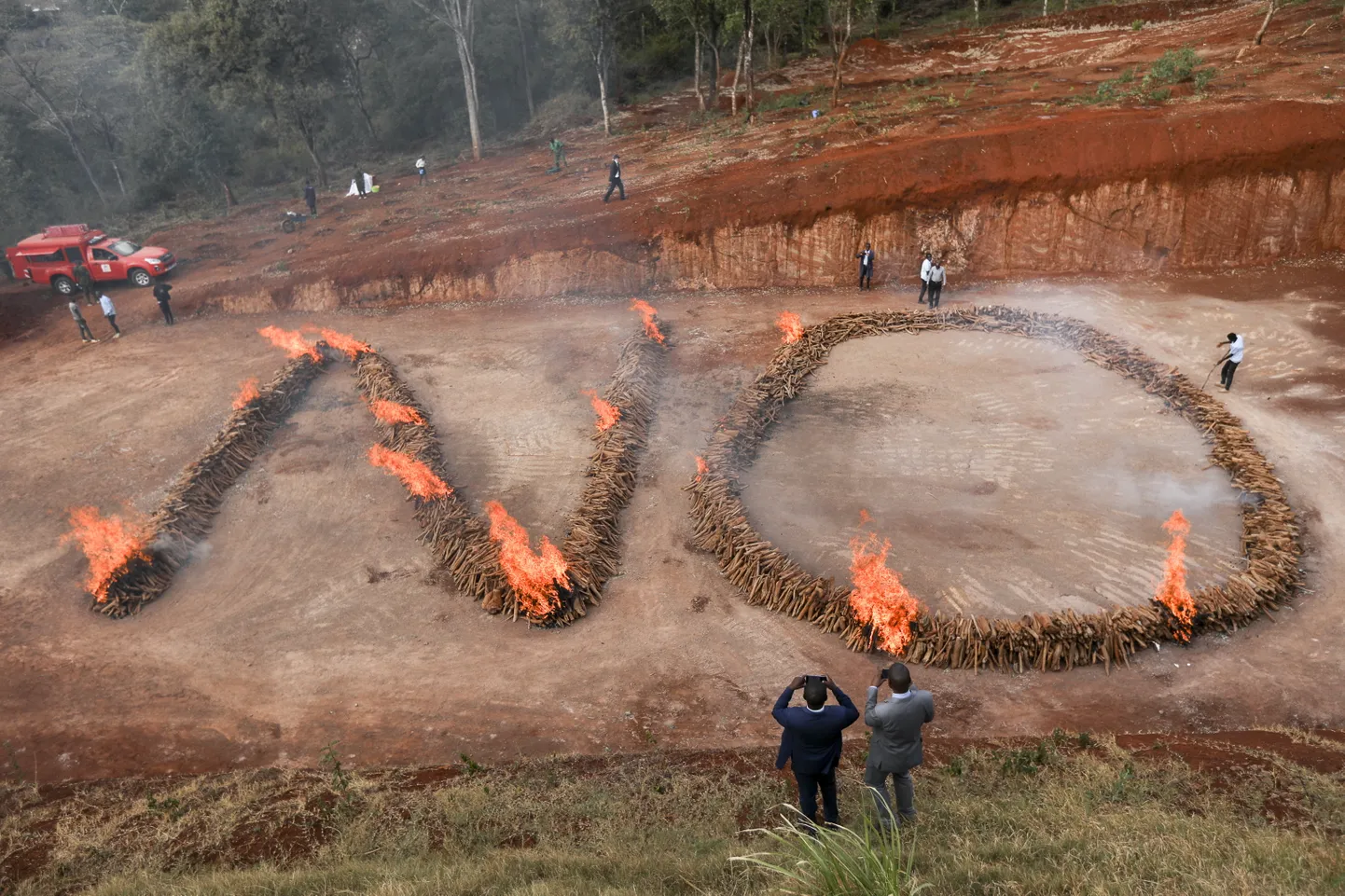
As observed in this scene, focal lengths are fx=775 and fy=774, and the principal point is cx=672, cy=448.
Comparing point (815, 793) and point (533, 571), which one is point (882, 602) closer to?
point (815, 793)

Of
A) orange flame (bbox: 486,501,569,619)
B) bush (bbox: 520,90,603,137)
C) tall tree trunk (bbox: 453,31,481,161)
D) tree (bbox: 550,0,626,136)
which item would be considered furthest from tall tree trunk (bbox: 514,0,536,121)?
orange flame (bbox: 486,501,569,619)

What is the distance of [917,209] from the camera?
22875mm

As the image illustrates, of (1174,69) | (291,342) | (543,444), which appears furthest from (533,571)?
(1174,69)

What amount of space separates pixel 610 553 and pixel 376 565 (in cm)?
386

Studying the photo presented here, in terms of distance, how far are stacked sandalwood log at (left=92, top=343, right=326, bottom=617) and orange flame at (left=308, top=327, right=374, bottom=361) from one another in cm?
106

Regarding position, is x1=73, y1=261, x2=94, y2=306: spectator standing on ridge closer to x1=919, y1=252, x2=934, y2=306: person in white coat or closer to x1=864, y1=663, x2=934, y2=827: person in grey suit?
x1=919, y1=252, x2=934, y2=306: person in white coat

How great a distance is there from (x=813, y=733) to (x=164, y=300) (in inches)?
→ 937

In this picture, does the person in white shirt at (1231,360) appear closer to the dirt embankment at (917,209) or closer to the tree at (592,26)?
the dirt embankment at (917,209)

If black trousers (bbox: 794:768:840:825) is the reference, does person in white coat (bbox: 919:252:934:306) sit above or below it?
above

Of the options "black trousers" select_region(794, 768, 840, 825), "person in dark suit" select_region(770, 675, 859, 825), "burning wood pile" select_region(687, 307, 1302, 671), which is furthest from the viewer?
"burning wood pile" select_region(687, 307, 1302, 671)

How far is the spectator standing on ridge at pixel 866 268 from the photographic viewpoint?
852 inches

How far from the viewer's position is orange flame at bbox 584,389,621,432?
15500 mm

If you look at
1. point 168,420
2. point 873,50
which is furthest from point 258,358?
point 873,50

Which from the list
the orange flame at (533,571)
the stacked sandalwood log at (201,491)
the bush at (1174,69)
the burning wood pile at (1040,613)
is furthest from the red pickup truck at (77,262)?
the bush at (1174,69)
